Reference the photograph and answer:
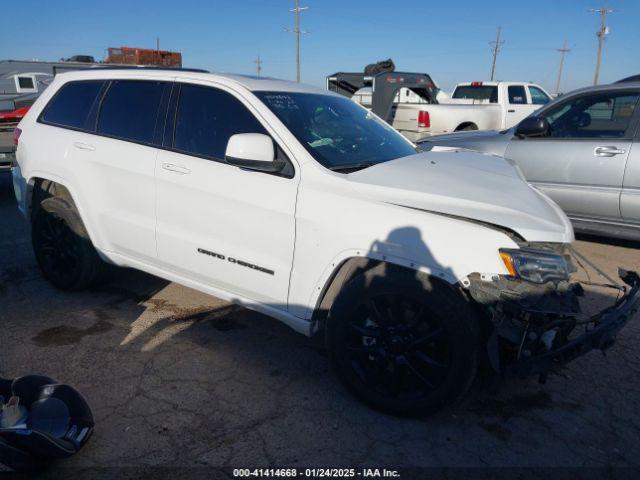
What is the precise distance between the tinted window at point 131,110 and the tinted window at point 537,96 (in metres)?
13.2

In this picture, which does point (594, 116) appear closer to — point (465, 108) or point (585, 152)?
point (585, 152)

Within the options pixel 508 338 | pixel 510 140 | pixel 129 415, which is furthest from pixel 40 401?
pixel 510 140

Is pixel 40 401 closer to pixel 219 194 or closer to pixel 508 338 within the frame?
pixel 219 194

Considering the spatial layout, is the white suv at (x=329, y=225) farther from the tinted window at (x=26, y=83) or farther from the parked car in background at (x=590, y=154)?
the tinted window at (x=26, y=83)

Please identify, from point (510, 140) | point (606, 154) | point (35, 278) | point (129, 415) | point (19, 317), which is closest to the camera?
point (129, 415)

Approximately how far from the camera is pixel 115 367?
Answer: 131 inches

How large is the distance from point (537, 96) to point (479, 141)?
33.1ft

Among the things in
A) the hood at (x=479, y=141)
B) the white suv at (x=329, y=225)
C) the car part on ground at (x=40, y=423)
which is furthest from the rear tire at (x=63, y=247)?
the hood at (x=479, y=141)

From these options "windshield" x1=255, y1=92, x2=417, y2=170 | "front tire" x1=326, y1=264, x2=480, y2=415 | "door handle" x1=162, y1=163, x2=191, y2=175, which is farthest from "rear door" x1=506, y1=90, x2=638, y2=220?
"door handle" x1=162, y1=163, x2=191, y2=175

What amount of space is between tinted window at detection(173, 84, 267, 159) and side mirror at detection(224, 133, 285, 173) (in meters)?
0.27

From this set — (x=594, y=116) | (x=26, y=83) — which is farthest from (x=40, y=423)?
(x=26, y=83)

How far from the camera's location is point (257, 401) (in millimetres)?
2998

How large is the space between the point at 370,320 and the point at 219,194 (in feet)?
4.07

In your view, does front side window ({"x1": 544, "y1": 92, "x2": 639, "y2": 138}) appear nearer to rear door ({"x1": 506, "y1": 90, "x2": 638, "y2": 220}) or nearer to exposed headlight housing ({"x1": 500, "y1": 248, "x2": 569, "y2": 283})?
rear door ({"x1": 506, "y1": 90, "x2": 638, "y2": 220})
